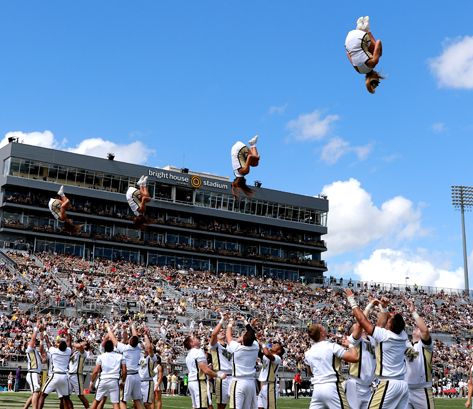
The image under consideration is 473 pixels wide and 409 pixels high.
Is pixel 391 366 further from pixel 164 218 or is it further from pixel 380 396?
pixel 164 218

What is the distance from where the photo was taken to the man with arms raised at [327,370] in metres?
7.29

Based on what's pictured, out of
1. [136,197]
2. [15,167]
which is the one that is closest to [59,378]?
[136,197]

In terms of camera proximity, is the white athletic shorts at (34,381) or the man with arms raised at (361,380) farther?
the white athletic shorts at (34,381)

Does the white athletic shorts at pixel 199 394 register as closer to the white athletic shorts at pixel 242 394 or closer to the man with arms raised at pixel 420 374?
the white athletic shorts at pixel 242 394

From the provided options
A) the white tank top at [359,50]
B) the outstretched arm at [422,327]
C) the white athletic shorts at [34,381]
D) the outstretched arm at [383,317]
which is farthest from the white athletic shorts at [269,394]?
the white tank top at [359,50]

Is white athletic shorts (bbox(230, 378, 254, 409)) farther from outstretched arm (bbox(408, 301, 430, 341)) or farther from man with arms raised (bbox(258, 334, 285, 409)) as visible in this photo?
outstretched arm (bbox(408, 301, 430, 341))

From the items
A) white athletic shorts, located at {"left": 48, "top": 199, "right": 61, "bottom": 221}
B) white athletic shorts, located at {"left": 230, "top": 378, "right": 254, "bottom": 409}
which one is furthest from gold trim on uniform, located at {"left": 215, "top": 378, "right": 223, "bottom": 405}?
white athletic shorts, located at {"left": 48, "top": 199, "right": 61, "bottom": 221}

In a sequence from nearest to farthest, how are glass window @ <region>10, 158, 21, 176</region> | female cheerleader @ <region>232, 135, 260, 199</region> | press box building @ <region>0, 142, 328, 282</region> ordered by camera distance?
1. female cheerleader @ <region>232, 135, 260, 199</region>
2. glass window @ <region>10, 158, 21, 176</region>
3. press box building @ <region>0, 142, 328, 282</region>

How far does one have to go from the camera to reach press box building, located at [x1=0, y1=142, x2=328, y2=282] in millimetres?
51562

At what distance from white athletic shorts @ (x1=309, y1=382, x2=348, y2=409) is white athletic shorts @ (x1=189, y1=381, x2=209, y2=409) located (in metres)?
3.97

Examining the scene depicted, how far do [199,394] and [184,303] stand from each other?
32.4 metres

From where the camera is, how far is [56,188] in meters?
52.0

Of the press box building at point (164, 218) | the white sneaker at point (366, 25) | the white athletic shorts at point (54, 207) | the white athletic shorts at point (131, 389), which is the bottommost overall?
the white athletic shorts at point (131, 389)

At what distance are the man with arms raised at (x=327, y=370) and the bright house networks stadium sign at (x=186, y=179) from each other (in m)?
50.8
